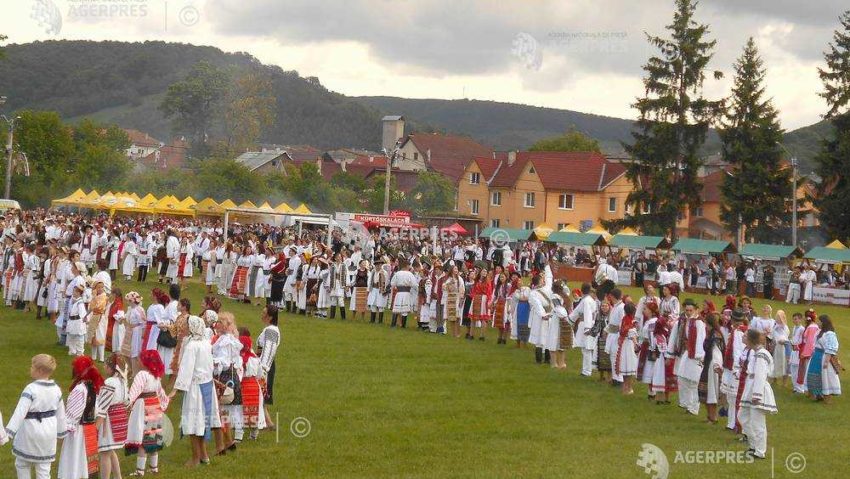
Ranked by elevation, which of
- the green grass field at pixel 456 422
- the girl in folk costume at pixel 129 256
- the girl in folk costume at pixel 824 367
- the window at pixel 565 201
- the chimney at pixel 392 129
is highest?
the chimney at pixel 392 129

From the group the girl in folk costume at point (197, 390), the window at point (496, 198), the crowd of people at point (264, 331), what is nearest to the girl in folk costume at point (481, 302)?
the crowd of people at point (264, 331)

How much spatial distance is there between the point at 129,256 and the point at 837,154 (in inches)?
1509

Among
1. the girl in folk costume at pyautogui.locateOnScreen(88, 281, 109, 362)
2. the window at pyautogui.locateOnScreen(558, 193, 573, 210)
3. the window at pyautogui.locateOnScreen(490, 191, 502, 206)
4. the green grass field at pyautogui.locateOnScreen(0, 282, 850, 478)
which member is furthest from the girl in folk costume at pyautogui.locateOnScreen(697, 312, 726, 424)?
the window at pyautogui.locateOnScreen(490, 191, 502, 206)

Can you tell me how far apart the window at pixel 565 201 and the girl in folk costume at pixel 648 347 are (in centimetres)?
6514

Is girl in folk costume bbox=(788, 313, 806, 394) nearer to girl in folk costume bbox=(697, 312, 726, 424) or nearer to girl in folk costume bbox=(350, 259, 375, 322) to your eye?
girl in folk costume bbox=(697, 312, 726, 424)

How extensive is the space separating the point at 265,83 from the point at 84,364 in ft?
371

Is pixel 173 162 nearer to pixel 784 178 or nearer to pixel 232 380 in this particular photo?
pixel 784 178

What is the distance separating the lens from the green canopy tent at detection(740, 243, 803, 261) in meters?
48.2

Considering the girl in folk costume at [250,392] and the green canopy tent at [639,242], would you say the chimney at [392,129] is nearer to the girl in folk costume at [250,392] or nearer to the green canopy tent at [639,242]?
the green canopy tent at [639,242]

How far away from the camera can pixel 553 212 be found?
83.1m

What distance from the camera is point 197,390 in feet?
38.5

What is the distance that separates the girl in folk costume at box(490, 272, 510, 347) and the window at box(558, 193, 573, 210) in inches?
2305

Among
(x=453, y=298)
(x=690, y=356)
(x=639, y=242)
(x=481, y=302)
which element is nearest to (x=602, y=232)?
(x=639, y=242)

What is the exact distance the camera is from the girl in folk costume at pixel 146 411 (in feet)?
36.9
